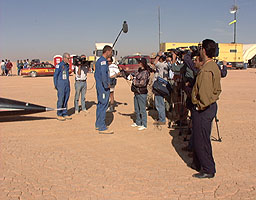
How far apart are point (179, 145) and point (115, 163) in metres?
1.66

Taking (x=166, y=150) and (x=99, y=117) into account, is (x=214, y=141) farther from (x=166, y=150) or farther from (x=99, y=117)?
(x=99, y=117)

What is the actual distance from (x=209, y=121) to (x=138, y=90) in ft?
9.30

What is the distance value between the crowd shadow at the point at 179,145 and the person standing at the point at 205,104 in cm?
62

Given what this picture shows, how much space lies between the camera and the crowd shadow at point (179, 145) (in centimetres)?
470

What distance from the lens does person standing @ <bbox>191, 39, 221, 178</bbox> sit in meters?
3.65

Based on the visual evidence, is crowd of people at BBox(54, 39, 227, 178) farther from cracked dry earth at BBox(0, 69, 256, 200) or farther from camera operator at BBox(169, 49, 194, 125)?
cracked dry earth at BBox(0, 69, 256, 200)

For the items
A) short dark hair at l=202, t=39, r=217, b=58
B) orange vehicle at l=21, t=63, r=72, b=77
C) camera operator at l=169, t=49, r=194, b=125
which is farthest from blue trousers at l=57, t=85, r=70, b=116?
orange vehicle at l=21, t=63, r=72, b=77

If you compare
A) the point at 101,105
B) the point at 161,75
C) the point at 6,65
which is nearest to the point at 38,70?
the point at 6,65

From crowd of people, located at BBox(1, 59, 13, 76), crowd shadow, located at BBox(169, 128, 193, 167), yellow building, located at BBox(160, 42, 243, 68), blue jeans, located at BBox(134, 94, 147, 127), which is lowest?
crowd shadow, located at BBox(169, 128, 193, 167)

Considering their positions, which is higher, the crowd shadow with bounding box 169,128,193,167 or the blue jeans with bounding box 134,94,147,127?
the blue jeans with bounding box 134,94,147,127

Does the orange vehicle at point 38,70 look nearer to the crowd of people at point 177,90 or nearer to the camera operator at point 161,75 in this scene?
the crowd of people at point 177,90

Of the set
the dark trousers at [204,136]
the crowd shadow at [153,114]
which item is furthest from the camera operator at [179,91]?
the dark trousers at [204,136]

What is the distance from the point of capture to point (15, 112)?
277 inches

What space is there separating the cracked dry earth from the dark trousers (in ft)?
0.83
